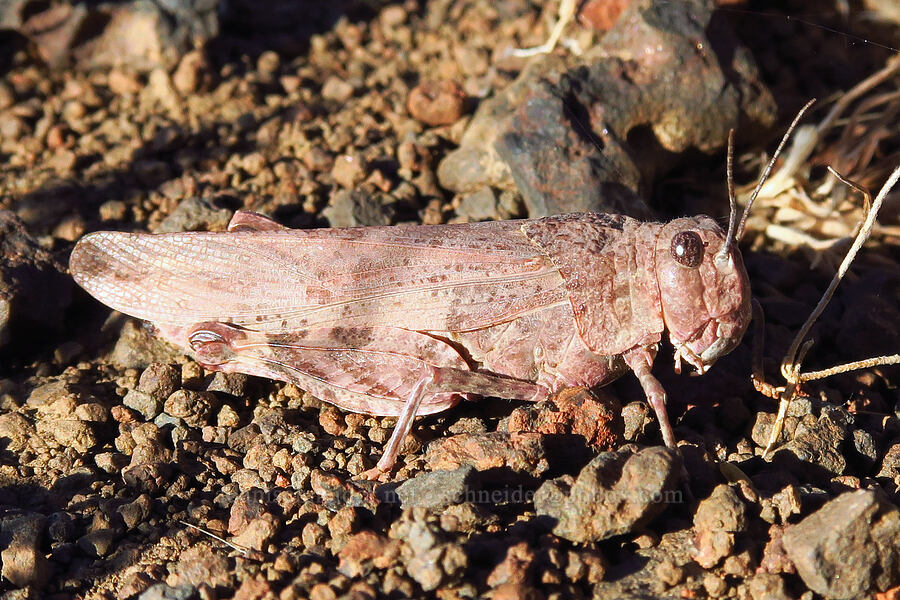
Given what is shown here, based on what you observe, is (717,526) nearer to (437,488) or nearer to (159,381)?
(437,488)

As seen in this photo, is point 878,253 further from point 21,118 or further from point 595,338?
point 21,118

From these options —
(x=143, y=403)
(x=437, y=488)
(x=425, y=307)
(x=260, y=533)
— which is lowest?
(x=143, y=403)

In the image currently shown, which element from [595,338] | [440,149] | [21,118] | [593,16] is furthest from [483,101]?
[21,118]

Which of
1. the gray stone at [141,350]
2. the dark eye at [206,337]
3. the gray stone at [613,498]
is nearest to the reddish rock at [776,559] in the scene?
the gray stone at [613,498]

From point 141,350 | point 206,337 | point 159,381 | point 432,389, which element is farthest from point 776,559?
point 141,350

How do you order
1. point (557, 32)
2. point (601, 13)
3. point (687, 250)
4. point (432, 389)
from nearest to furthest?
point (687, 250) < point (432, 389) < point (557, 32) < point (601, 13)

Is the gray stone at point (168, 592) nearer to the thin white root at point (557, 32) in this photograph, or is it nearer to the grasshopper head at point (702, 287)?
the grasshopper head at point (702, 287)
